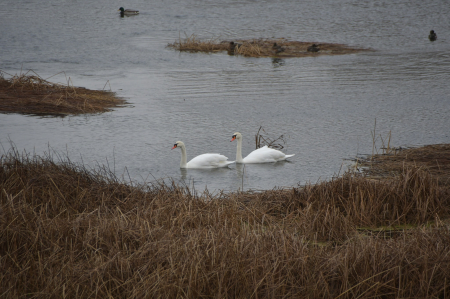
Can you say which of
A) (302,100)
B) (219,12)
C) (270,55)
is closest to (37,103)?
(302,100)

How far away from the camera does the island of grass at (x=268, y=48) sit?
24.6m

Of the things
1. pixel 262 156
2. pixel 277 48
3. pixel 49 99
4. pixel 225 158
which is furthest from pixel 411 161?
pixel 277 48

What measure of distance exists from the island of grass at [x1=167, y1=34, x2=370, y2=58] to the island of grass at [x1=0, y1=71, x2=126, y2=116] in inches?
415

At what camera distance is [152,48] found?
26.7m

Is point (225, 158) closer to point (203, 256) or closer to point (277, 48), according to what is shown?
point (203, 256)

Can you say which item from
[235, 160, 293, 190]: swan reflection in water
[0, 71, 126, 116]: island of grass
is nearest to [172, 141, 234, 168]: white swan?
[235, 160, 293, 190]: swan reflection in water

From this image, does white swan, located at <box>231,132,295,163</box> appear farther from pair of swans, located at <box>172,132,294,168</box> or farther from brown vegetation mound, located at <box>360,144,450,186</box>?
brown vegetation mound, located at <box>360,144,450,186</box>

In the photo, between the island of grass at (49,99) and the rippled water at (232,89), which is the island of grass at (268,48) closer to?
the rippled water at (232,89)

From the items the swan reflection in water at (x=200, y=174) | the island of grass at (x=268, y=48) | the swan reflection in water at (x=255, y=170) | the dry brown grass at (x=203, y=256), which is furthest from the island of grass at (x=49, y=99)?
the island of grass at (x=268, y=48)

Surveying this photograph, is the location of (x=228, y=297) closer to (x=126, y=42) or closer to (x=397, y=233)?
(x=397, y=233)

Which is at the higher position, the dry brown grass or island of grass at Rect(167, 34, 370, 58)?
island of grass at Rect(167, 34, 370, 58)

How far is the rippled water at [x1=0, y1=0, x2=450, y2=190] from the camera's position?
10.0 meters

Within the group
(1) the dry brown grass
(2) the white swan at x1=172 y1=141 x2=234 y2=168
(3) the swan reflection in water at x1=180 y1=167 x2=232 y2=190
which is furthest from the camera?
(2) the white swan at x1=172 y1=141 x2=234 y2=168

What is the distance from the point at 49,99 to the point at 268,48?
14409 mm
